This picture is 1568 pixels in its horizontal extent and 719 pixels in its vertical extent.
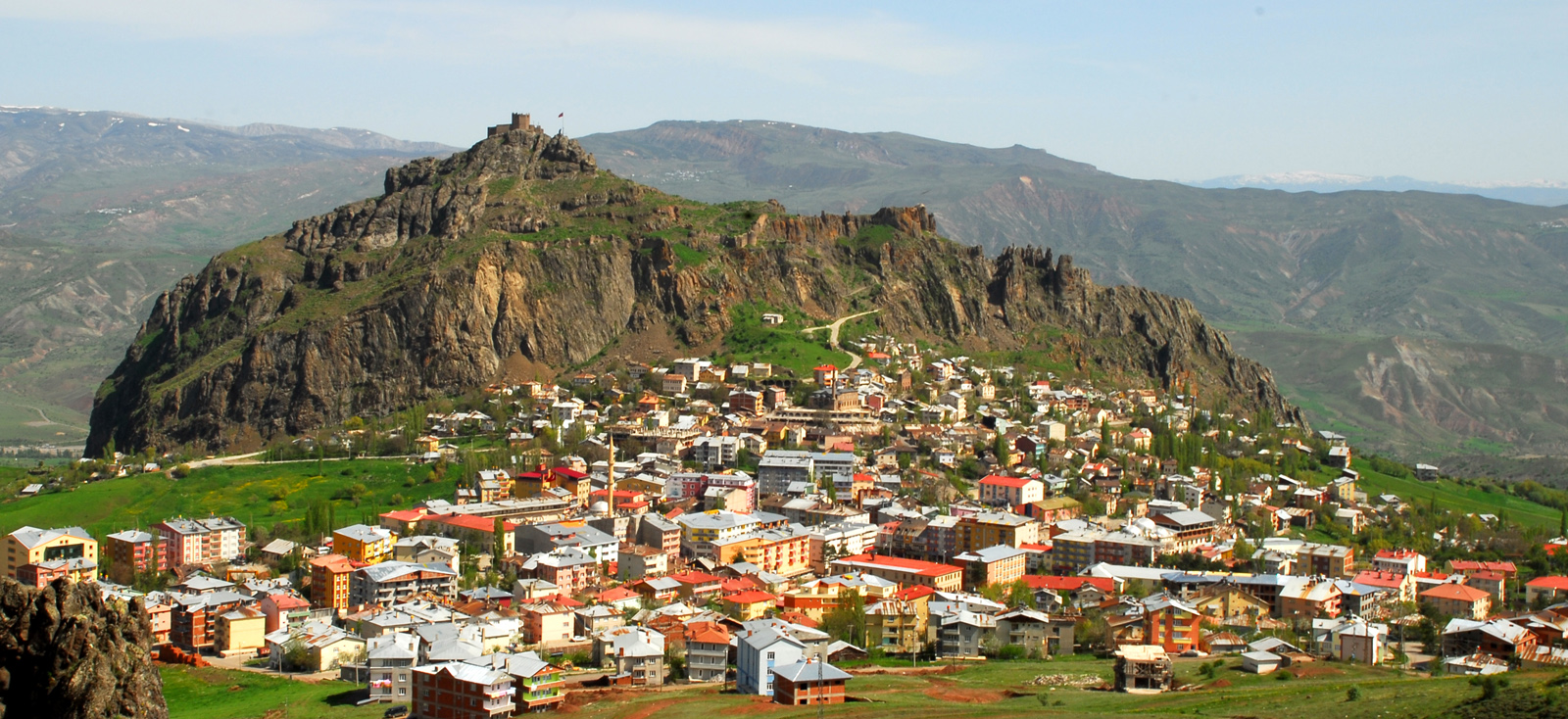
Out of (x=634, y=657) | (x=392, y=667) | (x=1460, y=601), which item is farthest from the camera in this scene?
(x=1460, y=601)

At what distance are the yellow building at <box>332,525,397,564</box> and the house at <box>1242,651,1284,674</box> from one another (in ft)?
121

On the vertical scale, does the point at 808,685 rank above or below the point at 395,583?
above

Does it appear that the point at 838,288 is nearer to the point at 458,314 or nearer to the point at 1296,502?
the point at 458,314

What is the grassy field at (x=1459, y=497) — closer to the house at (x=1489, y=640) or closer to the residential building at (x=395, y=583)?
the house at (x=1489, y=640)

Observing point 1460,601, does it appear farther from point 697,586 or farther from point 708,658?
point 708,658

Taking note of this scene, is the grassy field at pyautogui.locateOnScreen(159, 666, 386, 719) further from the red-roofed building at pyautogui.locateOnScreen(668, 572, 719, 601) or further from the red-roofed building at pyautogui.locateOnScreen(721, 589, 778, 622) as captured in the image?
the red-roofed building at pyautogui.locateOnScreen(668, 572, 719, 601)

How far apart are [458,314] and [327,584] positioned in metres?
53.9

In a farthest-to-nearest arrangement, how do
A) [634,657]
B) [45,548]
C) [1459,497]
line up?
1. [1459,497]
2. [45,548]
3. [634,657]

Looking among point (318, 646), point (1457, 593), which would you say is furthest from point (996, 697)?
point (1457, 593)

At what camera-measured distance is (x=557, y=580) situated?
70.4 meters

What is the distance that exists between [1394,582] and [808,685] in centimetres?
3512

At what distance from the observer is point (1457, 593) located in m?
69.4

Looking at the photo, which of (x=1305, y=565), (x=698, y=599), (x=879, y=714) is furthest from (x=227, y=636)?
(x=1305, y=565)

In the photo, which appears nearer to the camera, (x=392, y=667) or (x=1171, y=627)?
(x=392, y=667)
